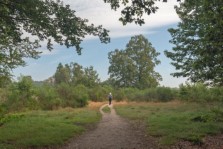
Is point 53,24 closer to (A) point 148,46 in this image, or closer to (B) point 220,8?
(B) point 220,8

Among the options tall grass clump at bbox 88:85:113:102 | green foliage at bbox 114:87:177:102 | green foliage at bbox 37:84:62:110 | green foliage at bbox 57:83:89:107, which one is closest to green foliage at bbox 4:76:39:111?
green foliage at bbox 37:84:62:110

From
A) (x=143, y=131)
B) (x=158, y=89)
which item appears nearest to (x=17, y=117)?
(x=143, y=131)

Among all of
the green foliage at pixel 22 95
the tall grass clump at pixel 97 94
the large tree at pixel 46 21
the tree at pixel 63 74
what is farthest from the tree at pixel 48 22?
the tree at pixel 63 74

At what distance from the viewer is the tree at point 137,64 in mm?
86250

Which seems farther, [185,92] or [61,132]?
[185,92]

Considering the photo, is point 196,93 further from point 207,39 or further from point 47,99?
point 207,39

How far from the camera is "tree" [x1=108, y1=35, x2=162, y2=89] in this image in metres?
86.2

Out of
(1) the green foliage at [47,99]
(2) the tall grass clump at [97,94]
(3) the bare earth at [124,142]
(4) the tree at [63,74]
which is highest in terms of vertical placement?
(4) the tree at [63,74]

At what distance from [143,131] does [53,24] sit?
827 cm

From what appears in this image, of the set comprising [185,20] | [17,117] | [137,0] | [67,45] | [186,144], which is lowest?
[186,144]

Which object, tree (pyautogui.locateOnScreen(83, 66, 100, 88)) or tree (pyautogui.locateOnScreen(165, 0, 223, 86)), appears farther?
tree (pyautogui.locateOnScreen(83, 66, 100, 88))

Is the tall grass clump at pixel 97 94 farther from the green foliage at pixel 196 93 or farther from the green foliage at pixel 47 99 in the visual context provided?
the green foliage at pixel 196 93

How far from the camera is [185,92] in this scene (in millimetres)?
47312

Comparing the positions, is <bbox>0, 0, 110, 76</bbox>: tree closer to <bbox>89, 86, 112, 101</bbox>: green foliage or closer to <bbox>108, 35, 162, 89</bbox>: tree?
<bbox>89, 86, 112, 101</bbox>: green foliage
